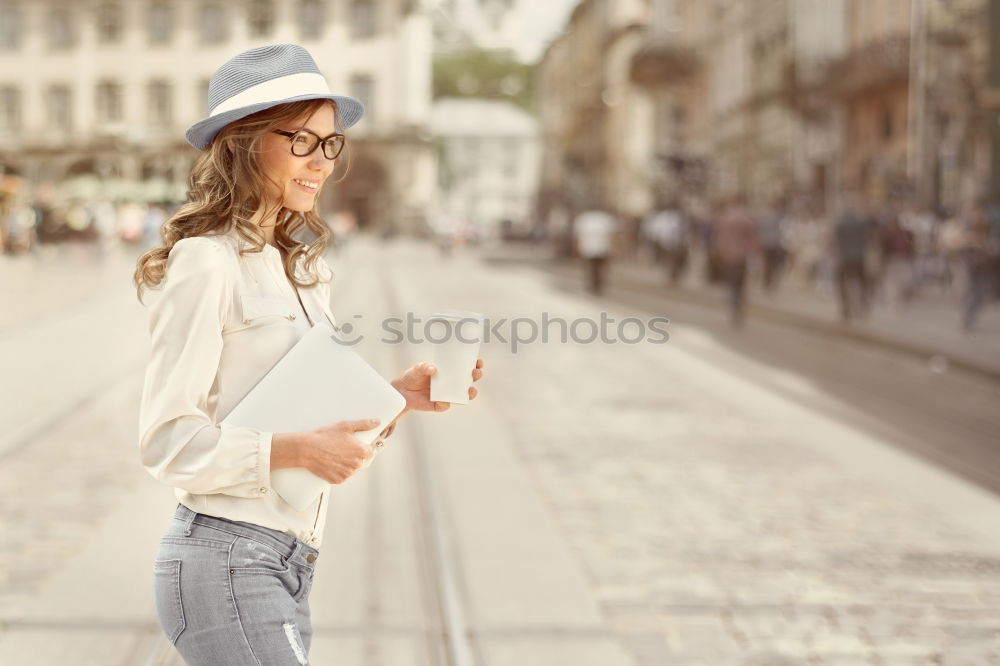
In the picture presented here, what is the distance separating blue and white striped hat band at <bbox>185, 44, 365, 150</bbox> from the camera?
2324mm

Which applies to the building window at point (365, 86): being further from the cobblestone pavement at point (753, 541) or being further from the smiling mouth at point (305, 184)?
the smiling mouth at point (305, 184)

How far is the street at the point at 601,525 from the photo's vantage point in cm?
498

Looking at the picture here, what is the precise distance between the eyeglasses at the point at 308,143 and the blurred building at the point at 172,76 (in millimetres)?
71397

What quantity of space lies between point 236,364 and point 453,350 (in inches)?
13.9

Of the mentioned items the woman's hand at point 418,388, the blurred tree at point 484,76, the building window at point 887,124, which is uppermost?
the blurred tree at point 484,76

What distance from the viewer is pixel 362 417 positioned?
2.33 m

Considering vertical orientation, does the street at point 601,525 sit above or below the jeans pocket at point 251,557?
below

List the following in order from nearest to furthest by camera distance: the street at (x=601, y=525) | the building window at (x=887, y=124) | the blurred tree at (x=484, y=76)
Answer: the street at (x=601, y=525)
the building window at (x=887, y=124)
the blurred tree at (x=484, y=76)

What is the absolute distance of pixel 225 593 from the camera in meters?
2.36

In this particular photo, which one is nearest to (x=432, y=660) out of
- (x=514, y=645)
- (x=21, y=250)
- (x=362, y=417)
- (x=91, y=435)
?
(x=514, y=645)

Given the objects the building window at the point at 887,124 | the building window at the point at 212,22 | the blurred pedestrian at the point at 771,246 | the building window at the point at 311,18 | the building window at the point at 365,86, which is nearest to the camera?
the blurred pedestrian at the point at 771,246

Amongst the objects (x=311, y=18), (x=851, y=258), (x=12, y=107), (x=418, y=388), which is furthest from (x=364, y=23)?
(x=418, y=388)

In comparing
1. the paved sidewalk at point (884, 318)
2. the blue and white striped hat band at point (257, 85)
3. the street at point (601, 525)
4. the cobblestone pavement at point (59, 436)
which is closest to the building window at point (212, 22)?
the paved sidewalk at point (884, 318)

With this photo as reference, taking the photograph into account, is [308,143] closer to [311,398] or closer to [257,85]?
[257,85]
